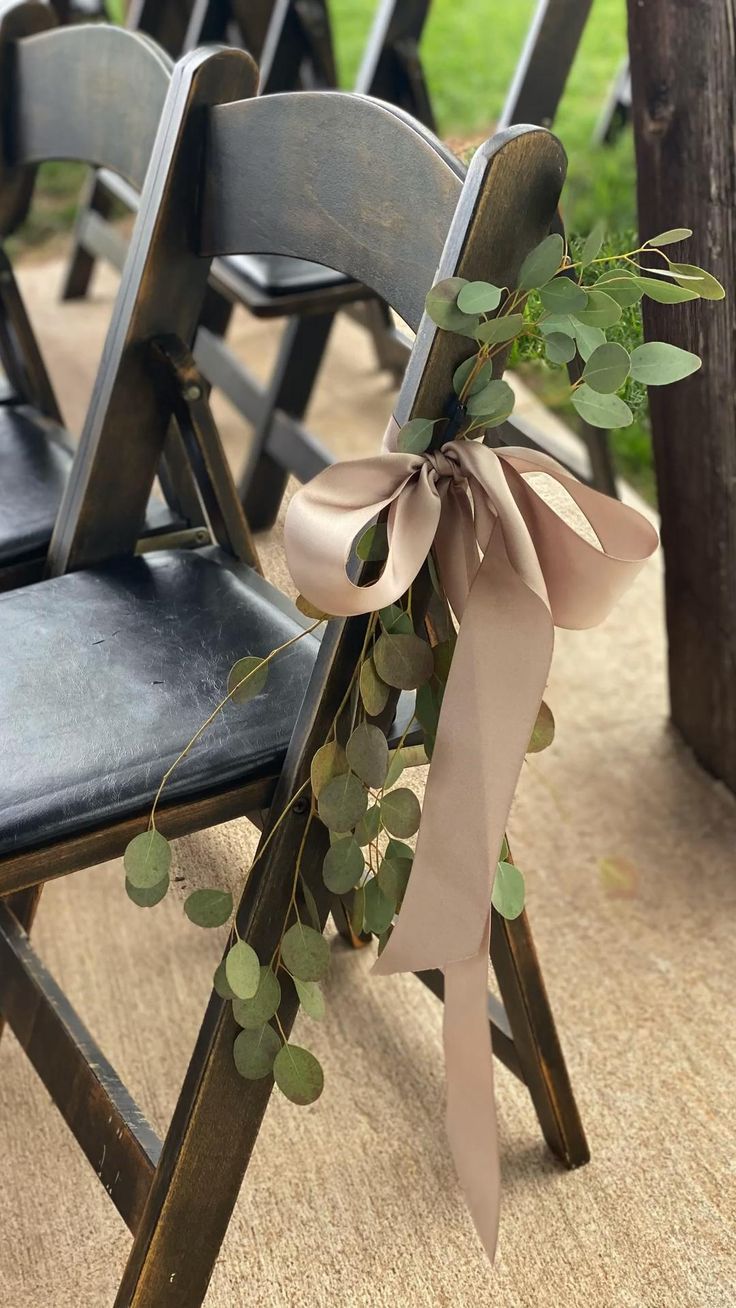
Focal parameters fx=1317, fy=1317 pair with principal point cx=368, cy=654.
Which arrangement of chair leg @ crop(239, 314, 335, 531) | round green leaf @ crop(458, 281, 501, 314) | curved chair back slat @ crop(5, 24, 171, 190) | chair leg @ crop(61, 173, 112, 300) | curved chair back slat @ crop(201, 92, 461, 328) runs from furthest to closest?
1. chair leg @ crop(61, 173, 112, 300)
2. chair leg @ crop(239, 314, 335, 531)
3. curved chair back slat @ crop(5, 24, 171, 190)
4. curved chair back slat @ crop(201, 92, 461, 328)
5. round green leaf @ crop(458, 281, 501, 314)

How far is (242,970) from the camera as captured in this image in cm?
92

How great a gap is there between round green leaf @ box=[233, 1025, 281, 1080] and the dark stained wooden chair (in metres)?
0.51

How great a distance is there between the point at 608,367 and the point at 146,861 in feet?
1.45

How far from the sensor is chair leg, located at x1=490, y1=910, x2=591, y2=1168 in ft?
3.63

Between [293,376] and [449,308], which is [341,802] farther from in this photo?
[293,376]

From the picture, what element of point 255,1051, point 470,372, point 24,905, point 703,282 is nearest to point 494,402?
point 470,372

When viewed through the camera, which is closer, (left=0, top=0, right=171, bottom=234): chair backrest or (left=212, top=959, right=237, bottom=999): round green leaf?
(left=212, top=959, right=237, bottom=999): round green leaf

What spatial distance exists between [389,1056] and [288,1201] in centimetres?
20

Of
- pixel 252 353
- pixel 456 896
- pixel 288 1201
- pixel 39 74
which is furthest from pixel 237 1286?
pixel 252 353

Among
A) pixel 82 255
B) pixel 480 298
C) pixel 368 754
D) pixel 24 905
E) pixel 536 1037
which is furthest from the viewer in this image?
pixel 82 255

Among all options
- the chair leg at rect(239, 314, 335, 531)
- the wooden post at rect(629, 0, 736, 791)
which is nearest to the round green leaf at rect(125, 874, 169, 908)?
the wooden post at rect(629, 0, 736, 791)

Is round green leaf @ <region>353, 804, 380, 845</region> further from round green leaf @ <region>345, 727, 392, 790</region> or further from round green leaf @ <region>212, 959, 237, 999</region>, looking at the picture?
round green leaf @ <region>212, 959, 237, 999</region>

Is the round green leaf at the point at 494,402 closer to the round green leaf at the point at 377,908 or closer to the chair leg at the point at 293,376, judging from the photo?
the round green leaf at the point at 377,908

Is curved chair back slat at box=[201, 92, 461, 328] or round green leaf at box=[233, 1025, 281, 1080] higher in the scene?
curved chair back slat at box=[201, 92, 461, 328]
